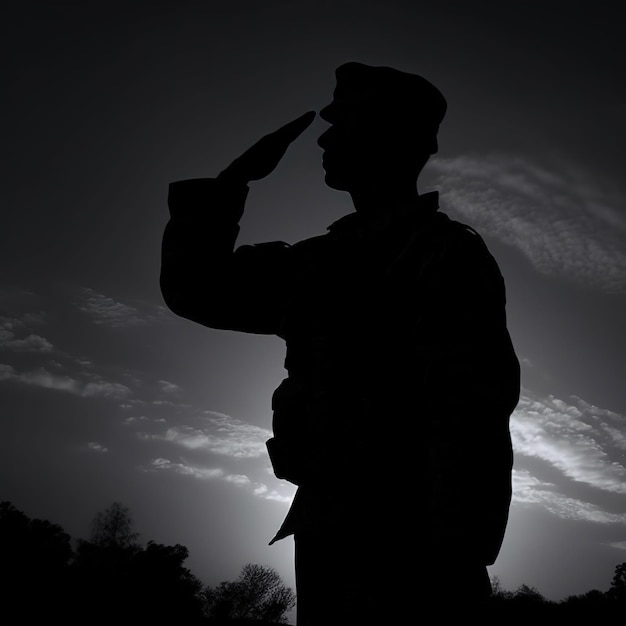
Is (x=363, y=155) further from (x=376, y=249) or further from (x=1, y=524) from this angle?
(x=1, y=524)

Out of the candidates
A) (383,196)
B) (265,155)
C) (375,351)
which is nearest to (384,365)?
(375,351)

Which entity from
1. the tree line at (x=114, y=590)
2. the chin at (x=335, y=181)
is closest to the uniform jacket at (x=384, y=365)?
the chin at (x=335, y=181)

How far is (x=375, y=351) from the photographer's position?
2.33 metres

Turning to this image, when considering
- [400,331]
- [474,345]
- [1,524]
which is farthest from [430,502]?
[1,524]

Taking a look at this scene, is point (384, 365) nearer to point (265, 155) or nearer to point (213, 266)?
point (213, 266)

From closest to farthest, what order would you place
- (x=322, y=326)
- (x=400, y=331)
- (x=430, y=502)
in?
(x=430, y=502) < (x=400, y=331) < (x=322, y=326)

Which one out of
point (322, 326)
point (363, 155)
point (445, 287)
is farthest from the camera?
point (363, 155)

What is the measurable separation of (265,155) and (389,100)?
0.74m

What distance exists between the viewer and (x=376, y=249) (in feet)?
8.55

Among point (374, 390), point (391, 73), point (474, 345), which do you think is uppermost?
point (391, 73)

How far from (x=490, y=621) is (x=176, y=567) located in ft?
178

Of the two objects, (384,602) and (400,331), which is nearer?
(384,602)

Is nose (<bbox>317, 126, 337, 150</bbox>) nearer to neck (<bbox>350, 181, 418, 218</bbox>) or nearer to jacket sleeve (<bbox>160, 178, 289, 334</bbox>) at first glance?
neck (<bbox>350, 181, 418, 218</bbox>)

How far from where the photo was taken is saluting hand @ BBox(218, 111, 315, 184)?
2.86 m
